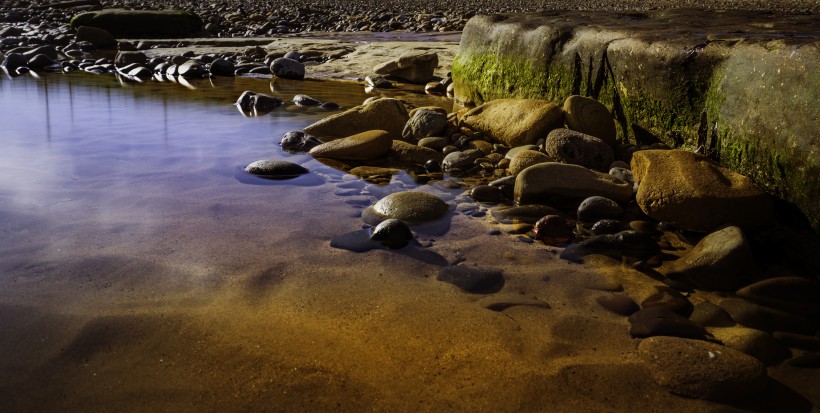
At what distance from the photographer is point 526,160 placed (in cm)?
351

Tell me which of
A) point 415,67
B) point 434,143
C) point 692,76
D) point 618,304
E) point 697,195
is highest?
point 692,76

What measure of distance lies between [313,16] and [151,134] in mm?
13295

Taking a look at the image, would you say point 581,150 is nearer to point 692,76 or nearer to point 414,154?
point 692,76

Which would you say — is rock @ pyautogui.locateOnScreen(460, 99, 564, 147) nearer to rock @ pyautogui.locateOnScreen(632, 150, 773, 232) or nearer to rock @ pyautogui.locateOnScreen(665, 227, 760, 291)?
rock @ pyautogui.locateOnScreen(632, 150, 773, 232)

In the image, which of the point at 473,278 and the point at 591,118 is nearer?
the point at 473,278

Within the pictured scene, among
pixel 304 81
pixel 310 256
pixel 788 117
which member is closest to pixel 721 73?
pixel 788 117

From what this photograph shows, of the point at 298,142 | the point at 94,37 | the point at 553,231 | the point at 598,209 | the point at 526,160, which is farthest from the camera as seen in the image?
the point at 94,37

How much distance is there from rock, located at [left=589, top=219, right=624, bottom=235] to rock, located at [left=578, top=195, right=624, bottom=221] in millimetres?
120

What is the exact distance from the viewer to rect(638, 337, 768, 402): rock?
1682 mm

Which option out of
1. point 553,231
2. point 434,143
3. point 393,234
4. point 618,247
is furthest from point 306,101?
point 618,247

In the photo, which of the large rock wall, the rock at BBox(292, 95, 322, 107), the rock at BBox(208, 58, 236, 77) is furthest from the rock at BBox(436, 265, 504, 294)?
the rock at BBox(208, 58, 236, 77)

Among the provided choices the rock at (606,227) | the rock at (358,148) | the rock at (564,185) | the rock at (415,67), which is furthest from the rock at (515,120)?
the rock at (415,67)

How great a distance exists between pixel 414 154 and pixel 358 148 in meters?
0.34

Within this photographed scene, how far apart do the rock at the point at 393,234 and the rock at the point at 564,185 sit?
722mm
